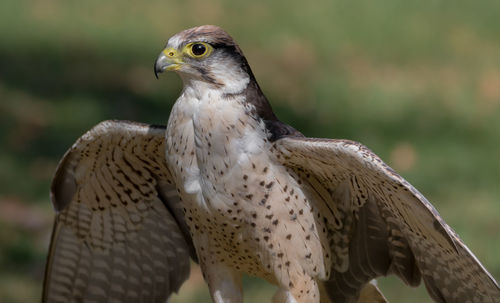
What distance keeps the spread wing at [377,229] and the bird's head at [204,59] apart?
0.44 metres

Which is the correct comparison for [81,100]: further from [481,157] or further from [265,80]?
[481,157]

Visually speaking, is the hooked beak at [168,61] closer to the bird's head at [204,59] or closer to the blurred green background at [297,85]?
the bird's head at [204,59]

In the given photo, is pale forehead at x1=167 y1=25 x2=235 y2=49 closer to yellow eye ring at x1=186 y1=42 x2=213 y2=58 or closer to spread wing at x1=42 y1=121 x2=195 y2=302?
yellow eye ring at x1=186 y1=42 x2=213 y2=58

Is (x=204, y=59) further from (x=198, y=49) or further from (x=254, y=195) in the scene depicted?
(x=254, y=195)

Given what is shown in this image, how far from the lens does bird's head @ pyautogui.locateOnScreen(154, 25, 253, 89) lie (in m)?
5.67

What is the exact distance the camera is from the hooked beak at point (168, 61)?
5.66m

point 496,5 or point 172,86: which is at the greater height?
point 496,5

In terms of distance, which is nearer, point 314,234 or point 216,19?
point 314,234

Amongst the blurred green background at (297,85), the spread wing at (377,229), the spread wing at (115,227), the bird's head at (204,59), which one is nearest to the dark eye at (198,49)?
the bird's head at (204,59)

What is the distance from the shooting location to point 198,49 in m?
5.68

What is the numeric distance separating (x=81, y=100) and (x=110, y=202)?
521 centimetres

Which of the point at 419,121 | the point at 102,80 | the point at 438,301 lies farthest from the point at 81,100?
the point at 438,301

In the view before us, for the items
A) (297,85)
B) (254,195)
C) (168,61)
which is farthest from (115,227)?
(297,85)

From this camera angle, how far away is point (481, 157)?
37.4 ft
